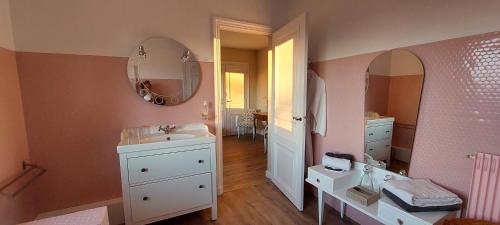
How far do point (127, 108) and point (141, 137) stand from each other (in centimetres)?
32

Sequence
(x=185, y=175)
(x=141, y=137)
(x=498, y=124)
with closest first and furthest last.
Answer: (x=498, y=124), (x=185, y=175), (x=141, y=137)

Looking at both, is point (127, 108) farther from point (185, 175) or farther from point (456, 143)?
point (456, 143)

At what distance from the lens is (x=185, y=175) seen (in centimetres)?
189

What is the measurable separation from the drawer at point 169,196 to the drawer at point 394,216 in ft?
4.54

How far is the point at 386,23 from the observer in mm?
1626

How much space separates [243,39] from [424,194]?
4.05m

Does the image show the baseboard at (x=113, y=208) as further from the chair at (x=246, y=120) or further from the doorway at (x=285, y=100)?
the chair at (x=246, y=120)

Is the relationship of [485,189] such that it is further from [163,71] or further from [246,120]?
[246,120]

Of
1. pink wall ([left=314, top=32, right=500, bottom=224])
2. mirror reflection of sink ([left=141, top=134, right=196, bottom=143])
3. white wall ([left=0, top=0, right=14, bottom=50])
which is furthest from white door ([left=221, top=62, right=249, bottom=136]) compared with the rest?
pink wall ([left=314, top=32, right=500, bottom=224])

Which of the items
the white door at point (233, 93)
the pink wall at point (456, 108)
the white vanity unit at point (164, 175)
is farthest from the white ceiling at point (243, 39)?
the pink wall at point (456, 108)

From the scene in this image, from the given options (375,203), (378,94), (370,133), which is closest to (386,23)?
(378,94)

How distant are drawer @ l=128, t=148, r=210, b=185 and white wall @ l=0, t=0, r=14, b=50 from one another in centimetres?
122

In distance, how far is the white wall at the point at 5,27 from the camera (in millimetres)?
1513

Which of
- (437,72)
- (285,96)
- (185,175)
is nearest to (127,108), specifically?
(185,175)
